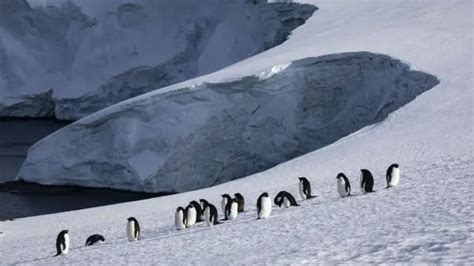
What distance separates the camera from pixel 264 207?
53.7 ft

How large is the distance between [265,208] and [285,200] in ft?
5.40

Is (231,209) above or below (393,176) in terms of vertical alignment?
below

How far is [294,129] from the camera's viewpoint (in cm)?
2916

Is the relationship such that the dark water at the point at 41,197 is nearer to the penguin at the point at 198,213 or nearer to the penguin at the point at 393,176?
the penguin at the point at 198,213

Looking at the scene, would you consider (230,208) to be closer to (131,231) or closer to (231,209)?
(231,209)

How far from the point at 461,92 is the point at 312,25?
10033 mm

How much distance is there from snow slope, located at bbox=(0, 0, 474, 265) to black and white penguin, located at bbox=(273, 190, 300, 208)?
451 mm

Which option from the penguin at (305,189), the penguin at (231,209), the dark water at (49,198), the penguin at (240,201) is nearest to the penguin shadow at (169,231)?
the penguin at (231,209)

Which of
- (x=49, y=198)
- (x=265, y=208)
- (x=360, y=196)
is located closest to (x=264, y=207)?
(x=265, y=208)

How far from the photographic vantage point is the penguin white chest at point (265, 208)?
16297mm

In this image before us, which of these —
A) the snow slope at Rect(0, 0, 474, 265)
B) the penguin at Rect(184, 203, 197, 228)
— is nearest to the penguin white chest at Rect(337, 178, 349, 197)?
the snow slope at Rect(0, 0, 474, 265)

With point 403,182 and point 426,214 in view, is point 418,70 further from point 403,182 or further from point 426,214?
point 426,214

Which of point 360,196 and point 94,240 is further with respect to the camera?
point 360,196

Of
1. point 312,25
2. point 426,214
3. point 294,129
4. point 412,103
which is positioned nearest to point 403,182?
point 426,214
